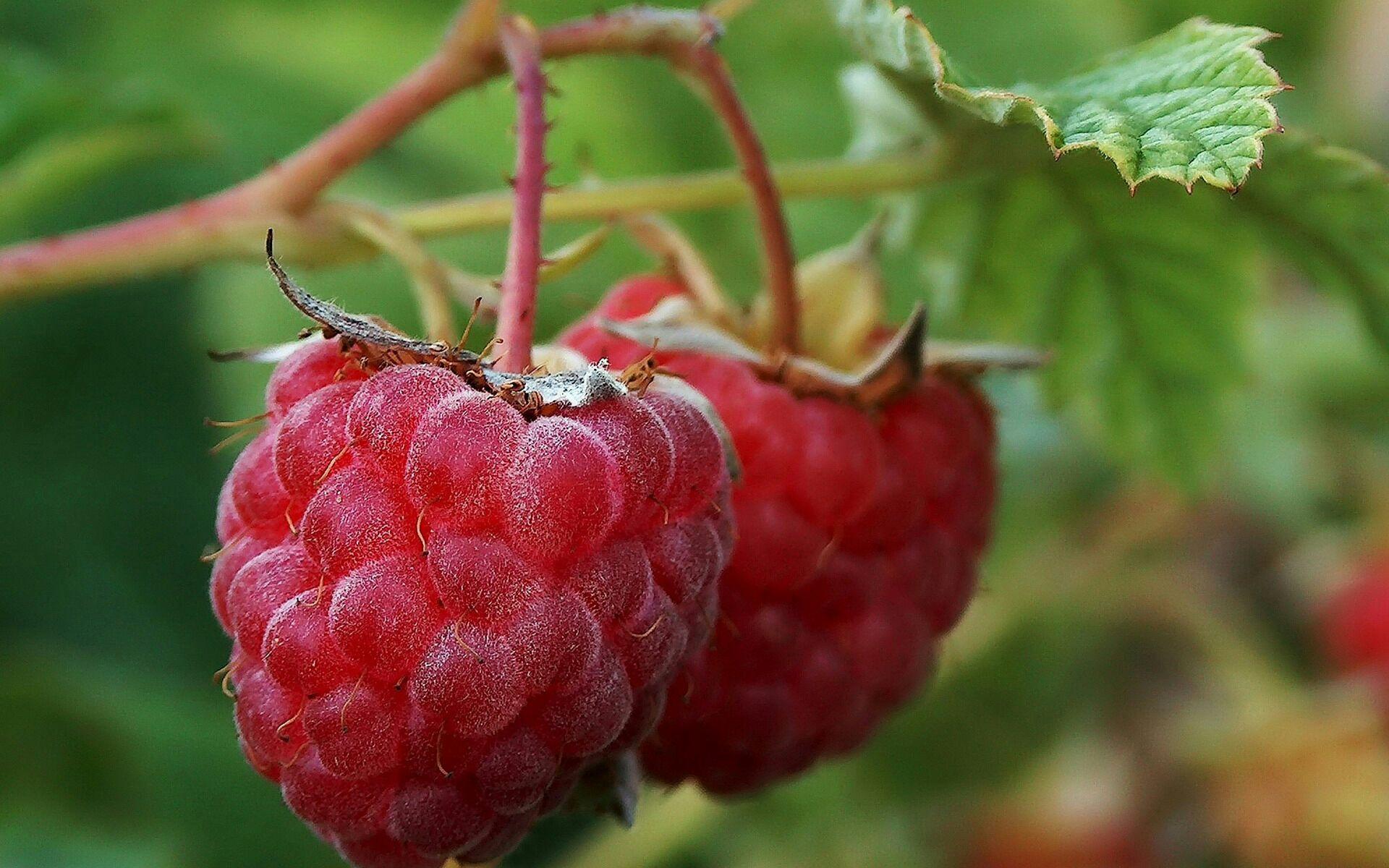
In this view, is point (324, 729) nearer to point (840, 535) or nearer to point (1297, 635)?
point (840, 535)

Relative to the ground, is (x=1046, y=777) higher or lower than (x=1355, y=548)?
lower

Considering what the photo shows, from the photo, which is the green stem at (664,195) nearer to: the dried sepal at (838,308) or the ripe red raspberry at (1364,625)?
the dried sepal at (838,308)

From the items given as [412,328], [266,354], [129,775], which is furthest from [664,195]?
[129,775]

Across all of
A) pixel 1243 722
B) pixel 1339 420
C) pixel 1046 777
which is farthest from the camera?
pixel 1339 420

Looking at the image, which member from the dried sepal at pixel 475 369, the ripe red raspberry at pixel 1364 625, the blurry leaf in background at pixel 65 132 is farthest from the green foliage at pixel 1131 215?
the ripe red raspberry at pixel 1364 625

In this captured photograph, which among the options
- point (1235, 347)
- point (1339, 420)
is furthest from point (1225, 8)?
point (1235, 347)
